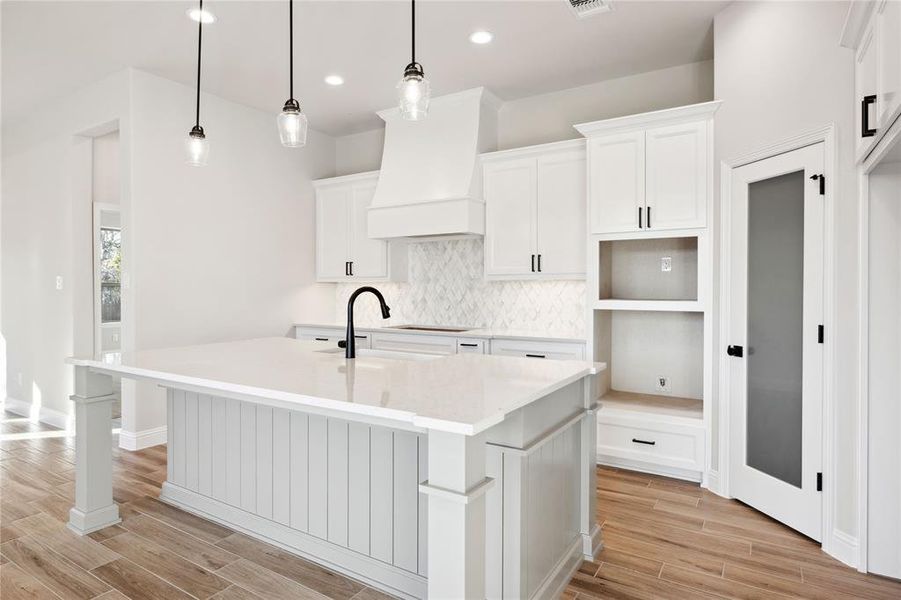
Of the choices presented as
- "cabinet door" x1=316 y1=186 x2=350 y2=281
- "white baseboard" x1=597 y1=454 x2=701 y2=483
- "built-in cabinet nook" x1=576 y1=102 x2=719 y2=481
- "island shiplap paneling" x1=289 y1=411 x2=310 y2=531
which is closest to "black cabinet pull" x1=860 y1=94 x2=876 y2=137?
"built-in cabinet nook" x1=576 y1=102 x2=719 y2=481

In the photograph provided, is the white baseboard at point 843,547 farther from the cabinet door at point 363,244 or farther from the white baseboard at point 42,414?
the white baseboard at point 42,414

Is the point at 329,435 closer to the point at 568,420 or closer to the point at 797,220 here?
the point at 568,420

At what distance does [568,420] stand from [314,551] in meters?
1.28

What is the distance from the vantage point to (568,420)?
85.3 inches

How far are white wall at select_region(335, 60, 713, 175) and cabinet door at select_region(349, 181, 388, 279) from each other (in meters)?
1.41

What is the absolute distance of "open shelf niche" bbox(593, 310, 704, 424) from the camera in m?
3.84

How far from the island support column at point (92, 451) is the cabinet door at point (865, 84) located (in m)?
3.64

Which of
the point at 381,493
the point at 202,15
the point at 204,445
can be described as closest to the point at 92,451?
the point at 204,445

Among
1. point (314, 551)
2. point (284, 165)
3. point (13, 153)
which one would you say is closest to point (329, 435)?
point (314, 551)

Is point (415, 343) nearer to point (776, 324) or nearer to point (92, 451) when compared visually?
point (92, 451)

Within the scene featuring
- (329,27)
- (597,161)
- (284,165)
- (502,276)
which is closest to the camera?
(329,27)

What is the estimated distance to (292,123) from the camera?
7.59ft

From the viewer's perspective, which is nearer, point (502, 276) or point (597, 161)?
point (597, 161)

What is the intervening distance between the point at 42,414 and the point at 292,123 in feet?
15.2
